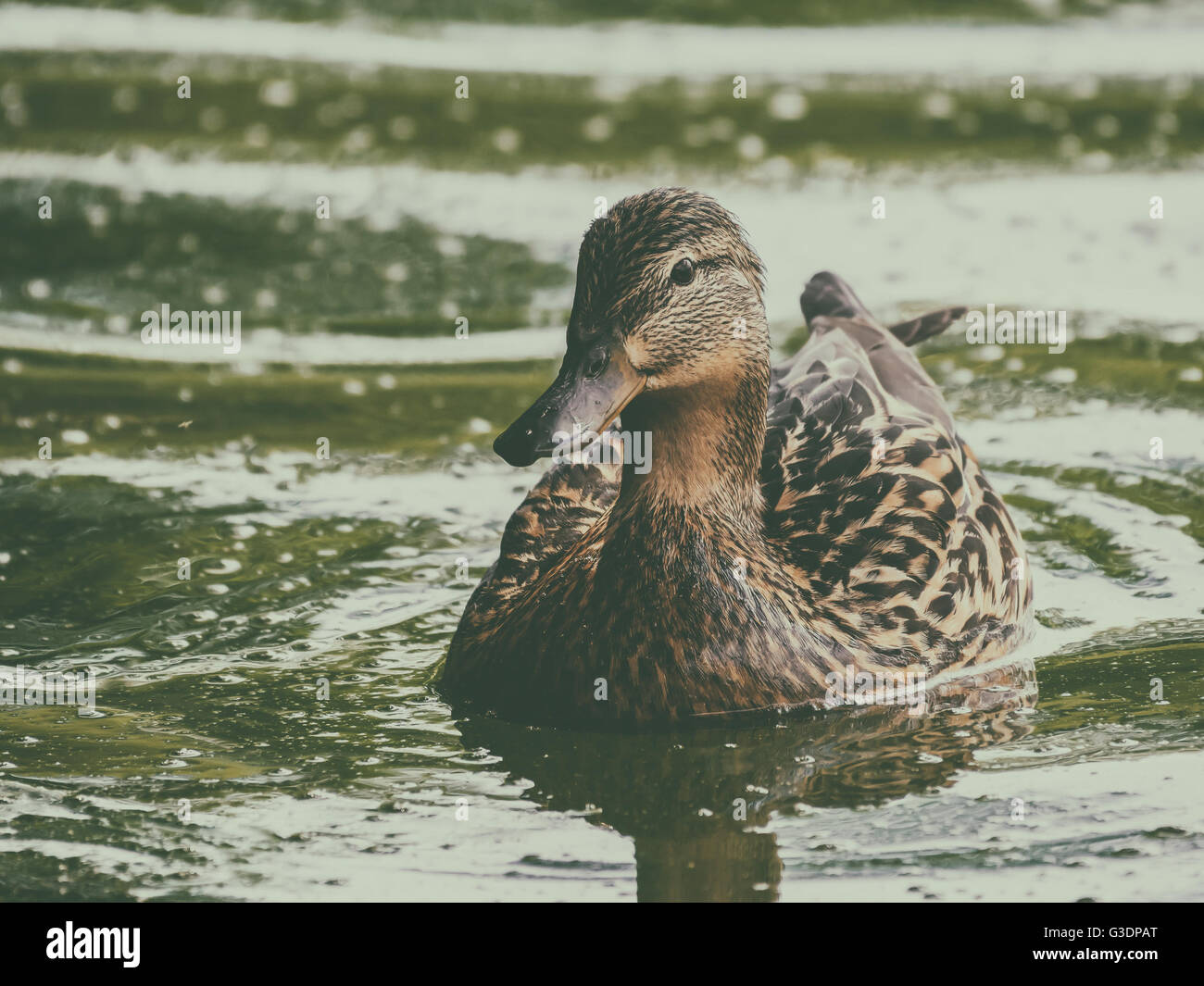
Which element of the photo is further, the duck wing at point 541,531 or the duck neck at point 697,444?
the duck wing at point 541,531

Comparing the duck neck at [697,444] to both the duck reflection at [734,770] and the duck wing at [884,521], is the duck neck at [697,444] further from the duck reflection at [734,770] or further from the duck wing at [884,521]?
the duck reflection at [734,770]

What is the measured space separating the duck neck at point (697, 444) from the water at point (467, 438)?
0.85 m

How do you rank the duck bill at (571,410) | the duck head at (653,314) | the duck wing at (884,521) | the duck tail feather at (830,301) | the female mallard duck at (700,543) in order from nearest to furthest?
the duck bill at (571,410)
the duck head at (653,314)
the female mallard duck at (700,543)
the duck wing at (884,521)
the duck tail feather at (830,301)

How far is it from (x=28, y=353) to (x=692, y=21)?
731cm

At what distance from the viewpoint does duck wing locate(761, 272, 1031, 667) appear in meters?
7.77

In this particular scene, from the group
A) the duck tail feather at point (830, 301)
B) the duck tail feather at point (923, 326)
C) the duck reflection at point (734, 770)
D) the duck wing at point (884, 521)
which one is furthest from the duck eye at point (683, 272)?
the duck tail feather at point (923, 326)

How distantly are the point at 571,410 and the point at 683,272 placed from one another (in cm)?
74

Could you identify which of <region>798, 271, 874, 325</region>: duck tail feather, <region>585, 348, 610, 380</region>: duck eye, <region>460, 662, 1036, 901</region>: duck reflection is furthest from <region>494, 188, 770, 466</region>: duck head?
<region>798, 271, 874, 325</region>: duck tail feather

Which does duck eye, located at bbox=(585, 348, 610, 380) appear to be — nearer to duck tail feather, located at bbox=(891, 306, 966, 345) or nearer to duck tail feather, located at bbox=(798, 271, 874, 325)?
duck tail feather, located at bbox=(798, 271, 874, 325)

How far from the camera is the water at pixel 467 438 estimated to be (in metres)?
6.55

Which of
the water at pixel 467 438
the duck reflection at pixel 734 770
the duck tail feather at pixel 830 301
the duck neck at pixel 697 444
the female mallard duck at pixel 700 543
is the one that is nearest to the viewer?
the duck reflection at pixel 734 770

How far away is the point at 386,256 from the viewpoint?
1299 cm

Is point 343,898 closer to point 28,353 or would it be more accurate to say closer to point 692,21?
point 28,353
